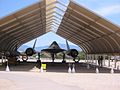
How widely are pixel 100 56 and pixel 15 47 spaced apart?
75.2 ft

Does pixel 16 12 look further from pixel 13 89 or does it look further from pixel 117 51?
pixel 13 89

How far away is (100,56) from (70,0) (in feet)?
80.2

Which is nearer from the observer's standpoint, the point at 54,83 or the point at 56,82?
the point at 54,83

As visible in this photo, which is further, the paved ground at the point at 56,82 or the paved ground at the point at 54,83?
the paved ground at the point at 56,82

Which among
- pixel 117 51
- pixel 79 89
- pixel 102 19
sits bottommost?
pixel 79 89

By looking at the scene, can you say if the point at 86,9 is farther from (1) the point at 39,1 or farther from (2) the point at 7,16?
(2) the point at 7,16

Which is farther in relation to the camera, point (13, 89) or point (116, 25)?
point (116, 25)

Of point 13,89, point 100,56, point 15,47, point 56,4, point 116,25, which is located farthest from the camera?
point 15,47

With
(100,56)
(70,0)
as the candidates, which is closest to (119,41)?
(70,0)

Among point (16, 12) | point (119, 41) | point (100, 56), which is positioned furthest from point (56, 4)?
point (100, 56)

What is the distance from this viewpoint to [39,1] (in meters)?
29.7

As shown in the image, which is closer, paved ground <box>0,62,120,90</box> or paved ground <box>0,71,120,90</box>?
paved ground <box>0,71,120,90</box>

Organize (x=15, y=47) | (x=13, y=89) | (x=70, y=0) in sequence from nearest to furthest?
(x=13, y=89) → (x=70, y=0) → (x=15, y=47)

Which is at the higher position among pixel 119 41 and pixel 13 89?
pixel 119 41
